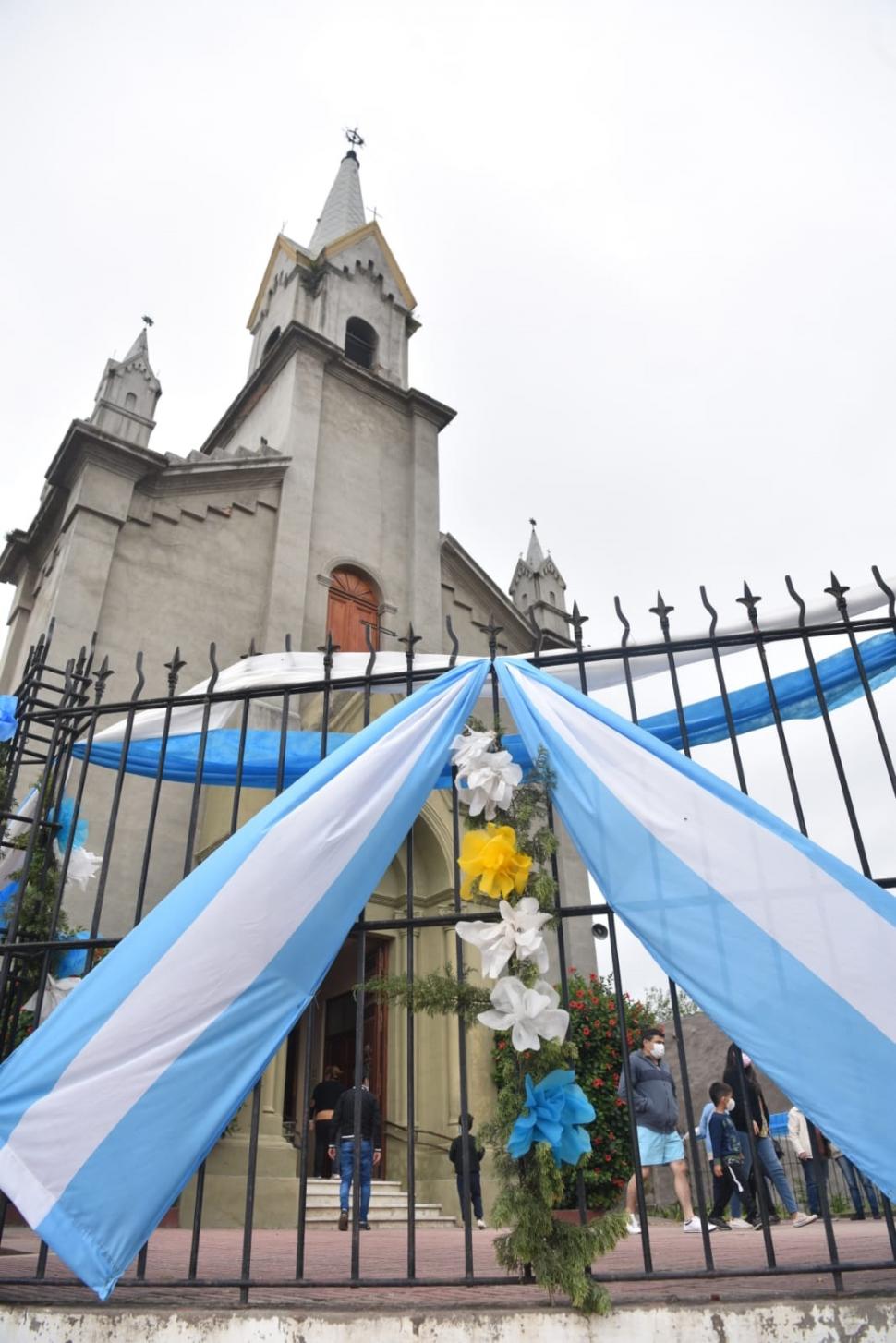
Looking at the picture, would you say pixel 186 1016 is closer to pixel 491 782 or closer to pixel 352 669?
pixel 491 782

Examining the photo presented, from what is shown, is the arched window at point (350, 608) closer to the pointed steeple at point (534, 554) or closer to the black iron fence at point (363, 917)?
the pointed steeple at point (534, 554)

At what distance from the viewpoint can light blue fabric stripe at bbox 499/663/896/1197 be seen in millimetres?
3076

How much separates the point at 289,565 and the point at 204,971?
12339mm

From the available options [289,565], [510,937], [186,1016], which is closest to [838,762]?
[510,937]

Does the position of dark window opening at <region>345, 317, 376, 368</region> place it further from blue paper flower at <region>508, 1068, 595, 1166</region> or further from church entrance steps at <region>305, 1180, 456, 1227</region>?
blue paper flower at <region>508, 1068, 595, 1166</region>

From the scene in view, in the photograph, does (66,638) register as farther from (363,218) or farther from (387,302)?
(363,218)

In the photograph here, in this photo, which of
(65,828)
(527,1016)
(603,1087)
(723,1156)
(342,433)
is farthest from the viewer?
(342,433)

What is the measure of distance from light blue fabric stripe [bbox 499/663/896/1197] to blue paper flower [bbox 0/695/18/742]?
4001mm

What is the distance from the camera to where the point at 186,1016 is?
3.44m

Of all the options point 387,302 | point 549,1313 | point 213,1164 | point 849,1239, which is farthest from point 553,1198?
point 387,302

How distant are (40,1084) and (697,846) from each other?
8.75ft

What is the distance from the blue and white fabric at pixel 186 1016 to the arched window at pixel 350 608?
464 inches

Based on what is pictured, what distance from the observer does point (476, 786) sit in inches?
142

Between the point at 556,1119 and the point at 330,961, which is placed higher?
the point at 330,961
